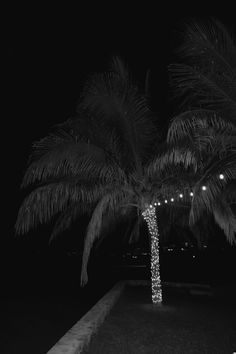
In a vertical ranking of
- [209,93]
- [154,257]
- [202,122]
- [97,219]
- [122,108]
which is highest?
[122,108]

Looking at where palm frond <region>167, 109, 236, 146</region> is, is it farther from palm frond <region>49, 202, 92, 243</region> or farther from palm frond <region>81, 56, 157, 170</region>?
palm frond <region>49, 202, 92, 243</region>

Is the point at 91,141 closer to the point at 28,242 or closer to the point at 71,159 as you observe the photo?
the point at 71,159

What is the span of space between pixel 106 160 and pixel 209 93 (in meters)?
3.29

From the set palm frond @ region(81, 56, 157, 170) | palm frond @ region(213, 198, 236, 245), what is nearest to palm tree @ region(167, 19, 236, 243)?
palm frond @ region(81, 56, 157, 170)

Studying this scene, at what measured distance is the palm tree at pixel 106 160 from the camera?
9.52 meters

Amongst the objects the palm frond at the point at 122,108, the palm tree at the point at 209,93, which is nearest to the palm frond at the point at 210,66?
the palm tree at the point at 209,93

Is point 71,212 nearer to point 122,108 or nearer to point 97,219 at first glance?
point 97,219

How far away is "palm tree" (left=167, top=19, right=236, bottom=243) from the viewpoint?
7117 mm

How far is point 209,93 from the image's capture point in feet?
25.0

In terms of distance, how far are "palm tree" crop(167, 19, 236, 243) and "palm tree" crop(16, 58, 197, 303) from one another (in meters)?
0.49

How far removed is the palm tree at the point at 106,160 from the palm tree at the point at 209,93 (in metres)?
0.49

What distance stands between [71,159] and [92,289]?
12964mm

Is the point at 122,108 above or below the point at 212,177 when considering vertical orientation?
above

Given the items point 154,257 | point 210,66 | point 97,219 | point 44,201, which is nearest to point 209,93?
point 210,66
